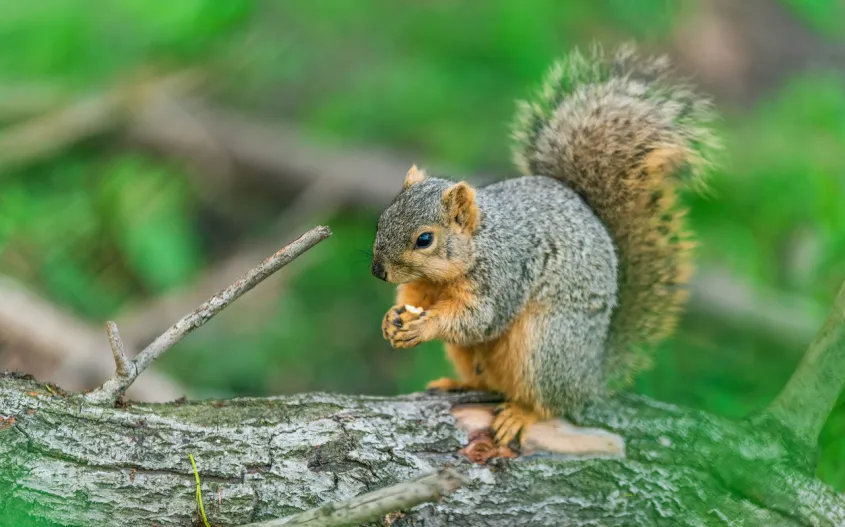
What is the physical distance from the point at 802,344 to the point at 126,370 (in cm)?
285

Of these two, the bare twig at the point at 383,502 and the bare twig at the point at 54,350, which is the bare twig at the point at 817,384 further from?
the bare twig at the point at 54,350

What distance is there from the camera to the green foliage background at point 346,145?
366 cm

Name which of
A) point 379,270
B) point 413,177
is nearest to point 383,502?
point 379,270

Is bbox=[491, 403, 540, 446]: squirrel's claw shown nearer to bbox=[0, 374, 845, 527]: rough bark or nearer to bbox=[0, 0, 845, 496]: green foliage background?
bbox=[0, 374, 845, 527]: rough bark

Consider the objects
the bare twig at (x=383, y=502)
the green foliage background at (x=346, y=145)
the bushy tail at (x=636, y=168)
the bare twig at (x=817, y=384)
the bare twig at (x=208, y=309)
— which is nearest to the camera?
the bare twig at (x=383, y=502)

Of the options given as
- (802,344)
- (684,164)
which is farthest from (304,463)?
(802,344)

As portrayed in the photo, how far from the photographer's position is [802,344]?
11.3ft

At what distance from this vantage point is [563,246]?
2258 mm

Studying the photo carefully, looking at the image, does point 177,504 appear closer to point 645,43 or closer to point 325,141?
point 325,141

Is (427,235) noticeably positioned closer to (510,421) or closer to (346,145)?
(510,421)

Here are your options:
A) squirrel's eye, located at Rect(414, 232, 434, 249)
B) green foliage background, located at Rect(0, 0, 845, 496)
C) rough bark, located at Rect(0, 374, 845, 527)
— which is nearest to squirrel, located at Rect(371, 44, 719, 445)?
squirrel's eye, located at Rect(414, 232, 434, 249)

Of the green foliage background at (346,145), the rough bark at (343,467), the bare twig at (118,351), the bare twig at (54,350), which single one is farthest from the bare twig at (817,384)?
the bare twig at (54,350)

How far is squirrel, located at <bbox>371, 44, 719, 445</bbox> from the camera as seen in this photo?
2154mm

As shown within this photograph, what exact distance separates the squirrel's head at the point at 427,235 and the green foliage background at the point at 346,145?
82 centimetres
